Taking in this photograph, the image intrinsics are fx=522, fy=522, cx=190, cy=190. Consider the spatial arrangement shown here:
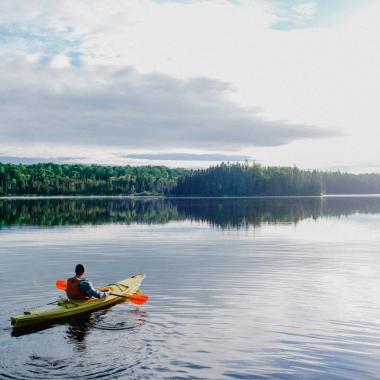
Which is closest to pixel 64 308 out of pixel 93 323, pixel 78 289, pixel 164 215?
pixel 78 289

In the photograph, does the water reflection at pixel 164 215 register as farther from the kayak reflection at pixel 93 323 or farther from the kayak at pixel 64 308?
the kayak reflection at pixel 93 323

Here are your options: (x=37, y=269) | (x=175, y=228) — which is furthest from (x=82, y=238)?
(x=37, y=269)

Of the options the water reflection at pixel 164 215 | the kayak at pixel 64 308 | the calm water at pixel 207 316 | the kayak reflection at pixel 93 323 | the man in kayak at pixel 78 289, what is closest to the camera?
the calm water at pixel 207 316

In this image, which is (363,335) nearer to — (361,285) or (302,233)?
(361,285)

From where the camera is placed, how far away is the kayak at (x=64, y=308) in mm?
20578

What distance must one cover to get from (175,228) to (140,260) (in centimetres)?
3100

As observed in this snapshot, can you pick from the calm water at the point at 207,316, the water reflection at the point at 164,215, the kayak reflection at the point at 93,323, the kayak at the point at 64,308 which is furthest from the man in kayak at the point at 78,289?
the water reflection at the point at 164,215

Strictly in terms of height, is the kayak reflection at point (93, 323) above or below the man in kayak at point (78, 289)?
below

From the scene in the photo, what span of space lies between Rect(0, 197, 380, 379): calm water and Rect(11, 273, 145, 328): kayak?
47 cm

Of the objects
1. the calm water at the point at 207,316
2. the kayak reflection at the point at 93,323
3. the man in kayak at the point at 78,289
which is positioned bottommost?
the kayak reflection at the point at 93,323

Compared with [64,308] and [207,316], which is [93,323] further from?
[207,316]

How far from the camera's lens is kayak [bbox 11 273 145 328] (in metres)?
20.6

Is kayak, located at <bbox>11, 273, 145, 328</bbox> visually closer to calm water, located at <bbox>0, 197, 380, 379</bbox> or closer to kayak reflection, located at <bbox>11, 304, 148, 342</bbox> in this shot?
kayak reflection, located at <bbox>11, 304, 148, 342</bbox>

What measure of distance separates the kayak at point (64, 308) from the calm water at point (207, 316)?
468 mm
